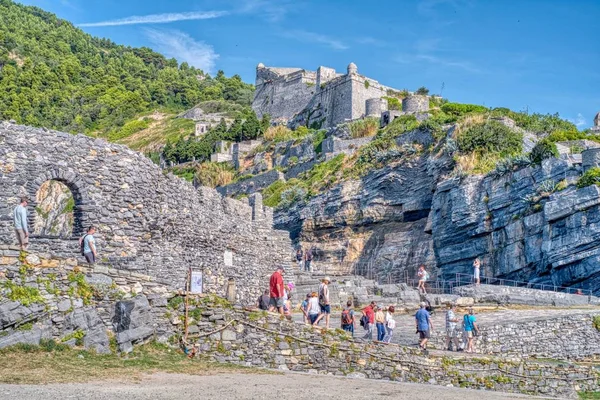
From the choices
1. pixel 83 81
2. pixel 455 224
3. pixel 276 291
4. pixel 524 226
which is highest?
pixel 83 81

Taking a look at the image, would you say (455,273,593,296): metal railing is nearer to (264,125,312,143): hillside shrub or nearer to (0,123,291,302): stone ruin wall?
(0,123,291,302): stone ruin wall

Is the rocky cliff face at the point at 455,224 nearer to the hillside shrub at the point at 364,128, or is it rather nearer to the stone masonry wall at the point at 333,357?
the stone masonry wall at the point at 333,357

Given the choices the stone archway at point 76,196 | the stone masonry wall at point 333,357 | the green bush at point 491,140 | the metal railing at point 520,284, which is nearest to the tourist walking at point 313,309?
the stone masonry wall at point 333,357

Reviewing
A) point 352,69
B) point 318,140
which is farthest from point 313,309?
point 352,69

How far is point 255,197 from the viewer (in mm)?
26656

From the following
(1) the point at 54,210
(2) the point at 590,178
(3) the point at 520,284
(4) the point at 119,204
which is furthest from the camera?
(1) the point at 54,210

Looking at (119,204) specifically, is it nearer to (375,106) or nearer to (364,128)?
(364,128)

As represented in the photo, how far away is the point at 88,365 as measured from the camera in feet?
36.4

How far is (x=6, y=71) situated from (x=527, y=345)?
4246 inches

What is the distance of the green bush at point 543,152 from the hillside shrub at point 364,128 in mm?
23244

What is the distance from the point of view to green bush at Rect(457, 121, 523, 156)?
33531 mm

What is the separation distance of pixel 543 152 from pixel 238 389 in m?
22.0

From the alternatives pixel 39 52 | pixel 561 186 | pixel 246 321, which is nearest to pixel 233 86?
pixel 39 52

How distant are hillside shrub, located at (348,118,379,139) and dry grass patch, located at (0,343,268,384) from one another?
41129 millimetres
